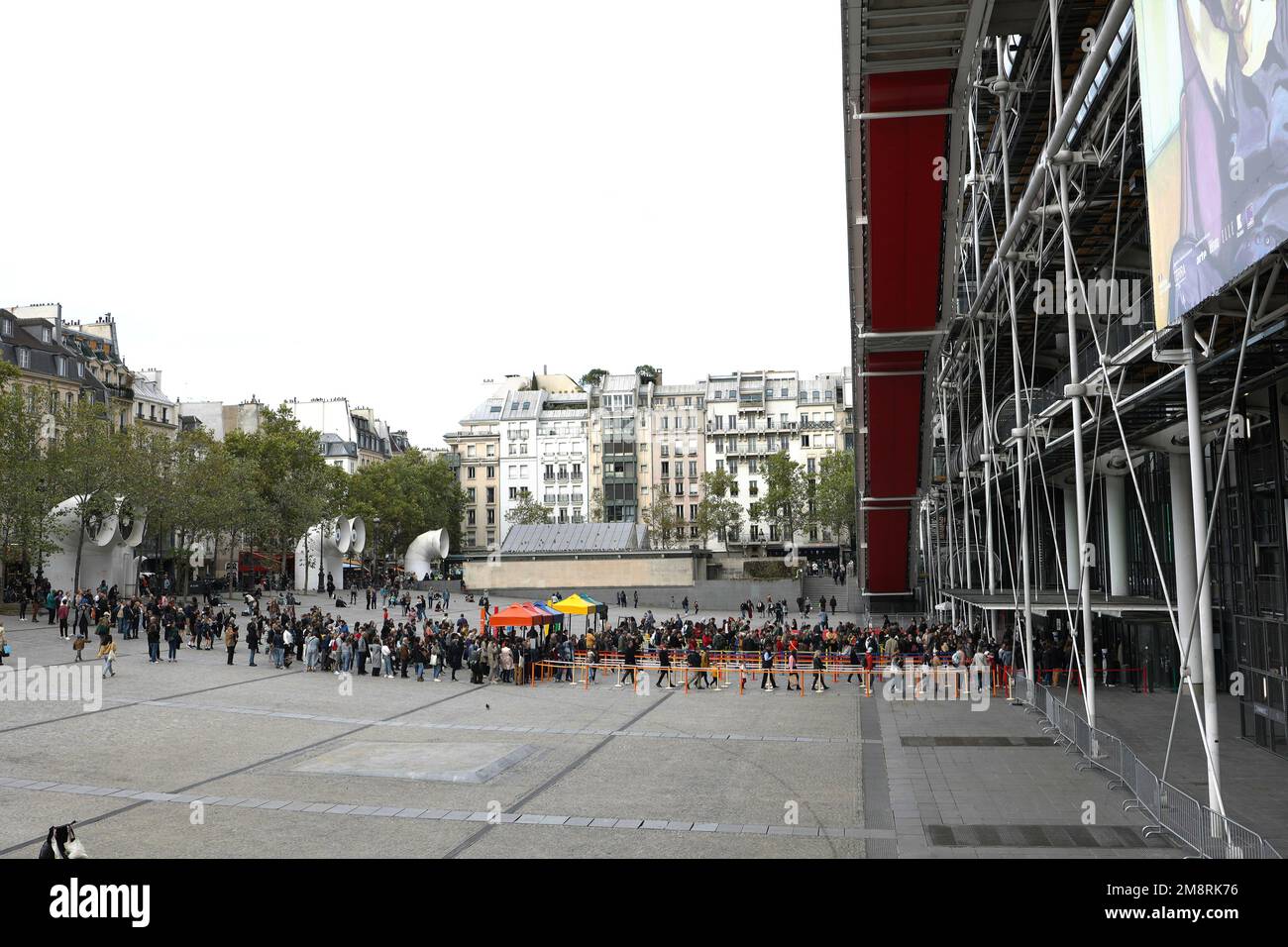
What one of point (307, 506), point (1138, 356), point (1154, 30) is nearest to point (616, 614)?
point (307, 506)

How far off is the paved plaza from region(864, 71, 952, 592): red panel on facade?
28.5ft

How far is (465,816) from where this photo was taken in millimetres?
12492

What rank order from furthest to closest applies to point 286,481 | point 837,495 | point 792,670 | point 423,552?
point 837,495 < point 423,552 < point 286,481 < point 792,670

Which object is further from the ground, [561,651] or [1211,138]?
[1211,138]

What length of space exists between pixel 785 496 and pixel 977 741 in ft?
227

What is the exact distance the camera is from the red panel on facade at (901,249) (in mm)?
16875

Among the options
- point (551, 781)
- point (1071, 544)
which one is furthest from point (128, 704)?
point (1071, 544)

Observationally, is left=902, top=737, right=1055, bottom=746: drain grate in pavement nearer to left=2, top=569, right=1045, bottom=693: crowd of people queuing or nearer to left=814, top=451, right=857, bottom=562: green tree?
left=2, top=569, right=1045, bottom=693: crowd of people queuing

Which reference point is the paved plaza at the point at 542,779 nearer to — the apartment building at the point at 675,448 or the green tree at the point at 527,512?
the green tree at the point at 527,512

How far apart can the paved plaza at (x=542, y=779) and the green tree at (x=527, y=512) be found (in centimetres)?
7057

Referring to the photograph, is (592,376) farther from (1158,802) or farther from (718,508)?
(1158,802)
